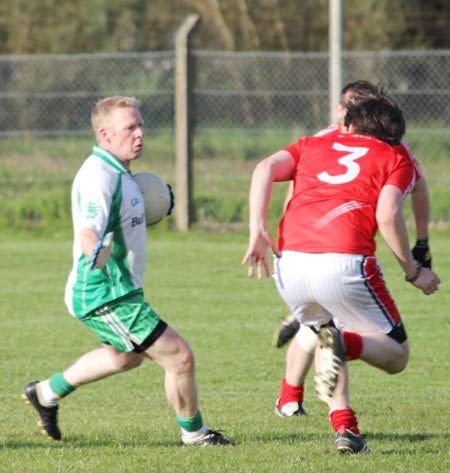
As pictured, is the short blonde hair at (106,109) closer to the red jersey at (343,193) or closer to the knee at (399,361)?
the red jersey at (343,193)

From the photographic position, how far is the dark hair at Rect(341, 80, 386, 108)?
20.7 feet

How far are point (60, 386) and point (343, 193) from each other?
5.79 ft

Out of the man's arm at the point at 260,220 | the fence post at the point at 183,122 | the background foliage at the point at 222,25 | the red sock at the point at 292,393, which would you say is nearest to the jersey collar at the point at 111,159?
the man's arm at the point at 260,220

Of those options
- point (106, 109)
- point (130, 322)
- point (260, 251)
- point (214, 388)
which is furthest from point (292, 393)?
point (106, 109)

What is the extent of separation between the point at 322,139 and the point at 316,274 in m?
0.72

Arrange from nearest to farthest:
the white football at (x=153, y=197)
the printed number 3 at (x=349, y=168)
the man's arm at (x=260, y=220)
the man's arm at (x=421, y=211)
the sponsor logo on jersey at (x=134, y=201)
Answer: the man's arm at (x=260, y=220)
the printed number 3 at (x=349, y=168)
the sponsor logo on jersey at (x=134, y=201)
the white football at (x=153, y=197)
the man's arm at (x=421, y=211)

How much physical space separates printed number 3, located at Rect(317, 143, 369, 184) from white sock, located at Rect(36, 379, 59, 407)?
5.82 feet

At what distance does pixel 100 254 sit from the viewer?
19.2 feet

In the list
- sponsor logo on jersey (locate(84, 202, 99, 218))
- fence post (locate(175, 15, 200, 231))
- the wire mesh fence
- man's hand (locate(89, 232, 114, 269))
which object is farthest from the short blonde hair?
the wire mesh fence

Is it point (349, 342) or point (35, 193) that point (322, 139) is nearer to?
point (349, 342)

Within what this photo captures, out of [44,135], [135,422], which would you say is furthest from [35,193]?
[135,422]

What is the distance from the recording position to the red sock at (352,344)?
5.85 metres

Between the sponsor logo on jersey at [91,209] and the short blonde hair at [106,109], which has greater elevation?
the short blonde hair at [106,109]

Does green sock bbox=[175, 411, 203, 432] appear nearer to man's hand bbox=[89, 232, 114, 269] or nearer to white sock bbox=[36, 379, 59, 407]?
white sock bbox=[36, 379, 59, 407]
